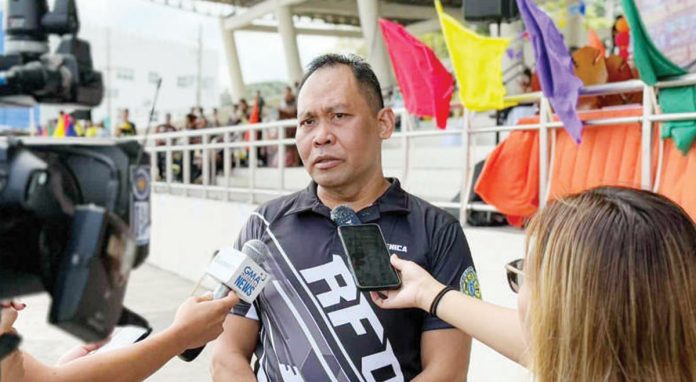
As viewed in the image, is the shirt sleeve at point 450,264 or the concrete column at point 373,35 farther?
the concrete column at point 373,35

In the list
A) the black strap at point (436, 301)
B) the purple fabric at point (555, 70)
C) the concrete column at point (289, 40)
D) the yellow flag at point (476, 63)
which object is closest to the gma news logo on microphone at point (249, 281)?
the black strap at point (436, 301)

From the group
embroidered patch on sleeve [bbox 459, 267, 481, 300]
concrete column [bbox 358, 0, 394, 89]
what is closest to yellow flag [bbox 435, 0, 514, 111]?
embroidered patch on sleeve [bbox 459, 267, 481, 300]

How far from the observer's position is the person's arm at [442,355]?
2.00 m

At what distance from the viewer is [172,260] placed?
1007 centimetres

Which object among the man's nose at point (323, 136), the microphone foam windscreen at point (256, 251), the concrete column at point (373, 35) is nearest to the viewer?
the microphone foam windscreen at point (256, 251)

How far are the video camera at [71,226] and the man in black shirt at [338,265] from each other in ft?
3.09

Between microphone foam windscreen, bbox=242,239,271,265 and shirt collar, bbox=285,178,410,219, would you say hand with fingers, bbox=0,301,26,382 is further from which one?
shirt collar, bbox=285,178,410,219

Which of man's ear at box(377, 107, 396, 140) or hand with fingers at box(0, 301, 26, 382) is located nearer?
hand with fingers at box(0, 301, 26, 382)

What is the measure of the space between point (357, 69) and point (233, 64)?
2804cm

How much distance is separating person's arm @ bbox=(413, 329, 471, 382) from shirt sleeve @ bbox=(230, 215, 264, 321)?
501 millimetres

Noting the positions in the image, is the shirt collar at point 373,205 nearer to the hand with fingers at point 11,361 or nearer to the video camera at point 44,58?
the hand with fingers at point 11,361

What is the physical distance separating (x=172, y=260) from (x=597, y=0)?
1499cm

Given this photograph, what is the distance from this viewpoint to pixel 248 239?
2.22m

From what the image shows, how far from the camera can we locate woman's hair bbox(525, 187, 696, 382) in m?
1.24
